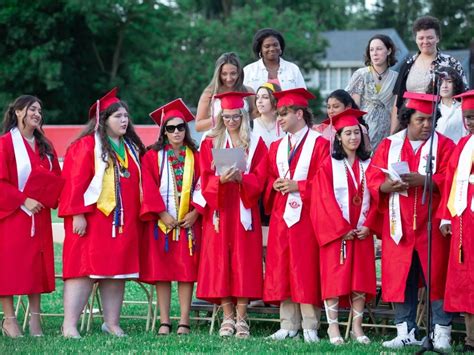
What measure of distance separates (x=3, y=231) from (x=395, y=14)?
5811 cm

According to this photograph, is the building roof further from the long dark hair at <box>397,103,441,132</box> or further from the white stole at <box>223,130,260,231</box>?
the long dark hair at <box>397,103,441,132</box>

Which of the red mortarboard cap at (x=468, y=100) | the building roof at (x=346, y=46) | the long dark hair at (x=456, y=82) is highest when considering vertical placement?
the building roof at (x=346, y=46)

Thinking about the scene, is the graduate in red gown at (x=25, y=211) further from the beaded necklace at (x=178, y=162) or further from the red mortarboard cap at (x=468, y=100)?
the red mortarboard cap at (x=468, y=100)

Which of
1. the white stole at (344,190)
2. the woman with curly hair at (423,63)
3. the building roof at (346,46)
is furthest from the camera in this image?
the building roof at (346,46)

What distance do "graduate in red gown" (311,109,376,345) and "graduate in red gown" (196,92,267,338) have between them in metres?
0.64

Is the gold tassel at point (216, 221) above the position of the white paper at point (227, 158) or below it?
below

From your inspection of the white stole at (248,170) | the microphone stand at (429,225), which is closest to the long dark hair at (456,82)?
the microphone stand at (429,225)

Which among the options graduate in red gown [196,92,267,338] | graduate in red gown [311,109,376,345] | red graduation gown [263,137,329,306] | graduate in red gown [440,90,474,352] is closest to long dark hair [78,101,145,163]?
graduate in red gown [196,92,267,338]

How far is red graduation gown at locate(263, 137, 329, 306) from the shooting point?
9.38m

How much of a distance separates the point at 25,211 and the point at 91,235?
0.67 meters

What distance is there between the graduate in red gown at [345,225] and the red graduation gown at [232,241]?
62 cm

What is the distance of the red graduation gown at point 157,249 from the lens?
9.84 meters

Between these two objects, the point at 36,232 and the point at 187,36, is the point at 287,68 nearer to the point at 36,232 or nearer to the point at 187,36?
the point at 36,232

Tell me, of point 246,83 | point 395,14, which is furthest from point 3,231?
point 395,14
